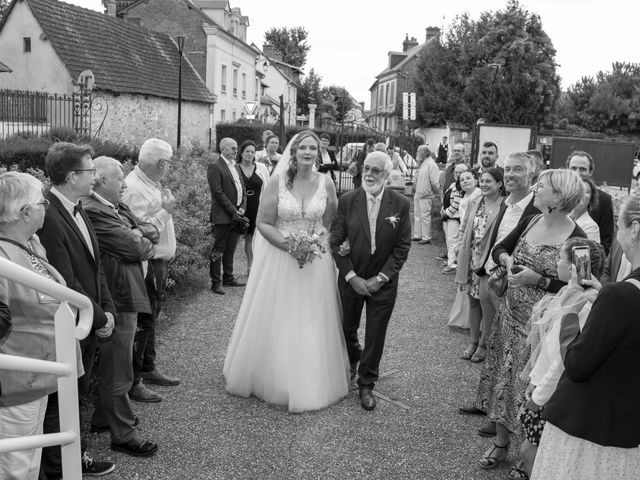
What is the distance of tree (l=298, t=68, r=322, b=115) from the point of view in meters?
82.0

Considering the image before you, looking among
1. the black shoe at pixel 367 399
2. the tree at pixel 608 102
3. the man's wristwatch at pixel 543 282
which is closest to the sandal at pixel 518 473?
the man's wristwatch at pixel 543 282

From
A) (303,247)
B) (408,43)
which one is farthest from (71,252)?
(408,43)

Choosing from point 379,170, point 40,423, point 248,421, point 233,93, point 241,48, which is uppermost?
point 241,48

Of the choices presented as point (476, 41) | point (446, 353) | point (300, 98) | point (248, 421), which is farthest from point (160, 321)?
point (300, 98)

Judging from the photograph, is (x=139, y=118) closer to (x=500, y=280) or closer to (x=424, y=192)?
(x=424, y=192)

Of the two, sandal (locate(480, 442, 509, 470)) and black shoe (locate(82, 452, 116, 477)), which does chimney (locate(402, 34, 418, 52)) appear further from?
black shoe (locate(82, 452, 116, 477))

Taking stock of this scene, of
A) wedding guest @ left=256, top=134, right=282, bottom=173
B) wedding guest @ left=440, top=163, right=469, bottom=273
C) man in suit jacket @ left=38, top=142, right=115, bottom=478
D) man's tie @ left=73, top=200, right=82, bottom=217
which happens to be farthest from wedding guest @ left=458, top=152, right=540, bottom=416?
wedding guest @ left=256, top=134, right=282, bottom=173

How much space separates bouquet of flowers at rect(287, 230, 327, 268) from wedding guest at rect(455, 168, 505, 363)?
1838 mm

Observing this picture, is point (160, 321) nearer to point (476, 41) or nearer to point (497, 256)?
point (497, 256)

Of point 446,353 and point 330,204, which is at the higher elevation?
point 330,204

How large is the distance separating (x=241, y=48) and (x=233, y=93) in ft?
10.7

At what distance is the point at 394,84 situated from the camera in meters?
68.8

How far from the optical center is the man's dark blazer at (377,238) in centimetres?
525

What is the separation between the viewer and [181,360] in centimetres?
625
